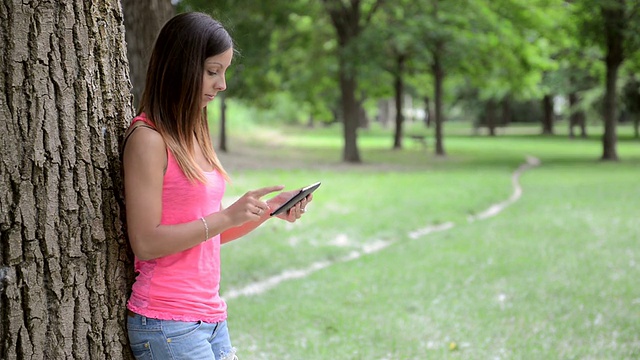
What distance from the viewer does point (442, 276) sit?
8695mm

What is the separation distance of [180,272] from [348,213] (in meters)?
11.3

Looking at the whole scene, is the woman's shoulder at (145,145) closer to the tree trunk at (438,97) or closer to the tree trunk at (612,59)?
the tree trunk at (612,59)

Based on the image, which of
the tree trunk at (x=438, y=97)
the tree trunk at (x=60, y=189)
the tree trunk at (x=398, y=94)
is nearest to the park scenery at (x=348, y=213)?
the tree trunk at (x=60, y=189)

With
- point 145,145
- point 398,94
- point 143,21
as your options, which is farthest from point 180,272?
point 398,94

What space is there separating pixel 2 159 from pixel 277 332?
4.37 meters

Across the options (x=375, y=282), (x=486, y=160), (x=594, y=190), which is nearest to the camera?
(x=375, y=282)

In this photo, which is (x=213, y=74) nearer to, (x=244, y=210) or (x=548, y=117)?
(x=244, y=210)

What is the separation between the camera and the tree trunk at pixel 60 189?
91.6 inches

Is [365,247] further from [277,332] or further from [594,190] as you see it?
A: [594,190]

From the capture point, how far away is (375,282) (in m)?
8.47

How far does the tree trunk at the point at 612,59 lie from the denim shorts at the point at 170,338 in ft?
82.9

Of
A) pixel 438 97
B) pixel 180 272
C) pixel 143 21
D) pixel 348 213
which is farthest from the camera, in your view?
pixel 438 97

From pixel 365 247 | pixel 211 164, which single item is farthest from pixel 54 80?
pixel 365 247

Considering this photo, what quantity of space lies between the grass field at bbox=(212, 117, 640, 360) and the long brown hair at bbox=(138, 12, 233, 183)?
357 cm
